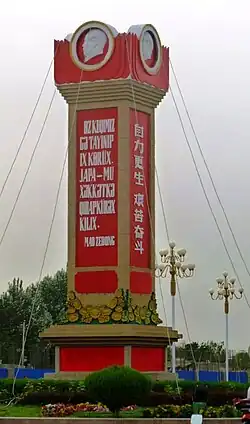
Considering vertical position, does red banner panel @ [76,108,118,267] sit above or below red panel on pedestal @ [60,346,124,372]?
above

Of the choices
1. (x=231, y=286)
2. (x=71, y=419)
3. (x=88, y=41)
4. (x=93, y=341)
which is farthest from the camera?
(x=231, y=286)

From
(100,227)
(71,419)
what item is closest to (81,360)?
(100,227)

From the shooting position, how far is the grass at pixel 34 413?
21414mm

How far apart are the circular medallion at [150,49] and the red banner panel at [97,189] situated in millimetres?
2018

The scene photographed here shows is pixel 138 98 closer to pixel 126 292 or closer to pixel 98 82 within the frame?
pixel 98 82

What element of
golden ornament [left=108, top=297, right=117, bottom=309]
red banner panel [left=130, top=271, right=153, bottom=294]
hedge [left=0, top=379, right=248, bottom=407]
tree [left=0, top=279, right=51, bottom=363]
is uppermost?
tree [left=0, top=279, right=51, bottom=363]

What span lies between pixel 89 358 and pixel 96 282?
2.08 m

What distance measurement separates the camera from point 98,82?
2966cm

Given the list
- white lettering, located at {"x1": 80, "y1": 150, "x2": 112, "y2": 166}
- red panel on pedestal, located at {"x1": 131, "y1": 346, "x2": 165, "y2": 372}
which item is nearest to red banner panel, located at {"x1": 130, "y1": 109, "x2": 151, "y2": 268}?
white lettering, located at {"x1": 80, "y1": 150, "x2": 112, "y2": 166}

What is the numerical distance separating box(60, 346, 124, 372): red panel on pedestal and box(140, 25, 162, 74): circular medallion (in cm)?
805

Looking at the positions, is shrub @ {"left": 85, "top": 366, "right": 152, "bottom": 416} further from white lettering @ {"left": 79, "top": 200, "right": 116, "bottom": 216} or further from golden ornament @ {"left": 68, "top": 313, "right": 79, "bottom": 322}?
white lettering @ {"left": 79, "top": 200, "right": 116, "bottom": 216}

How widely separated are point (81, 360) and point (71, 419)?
9.27 meters

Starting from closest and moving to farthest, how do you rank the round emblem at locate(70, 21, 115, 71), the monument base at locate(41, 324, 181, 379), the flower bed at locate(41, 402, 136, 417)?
the flower bed at locate(41, 402, 136, 417) → the monument base at locate(41, 324, 181, 379) → the round emblem at locate(70, 21, 115, 71)

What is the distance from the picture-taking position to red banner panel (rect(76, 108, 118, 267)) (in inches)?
1145
